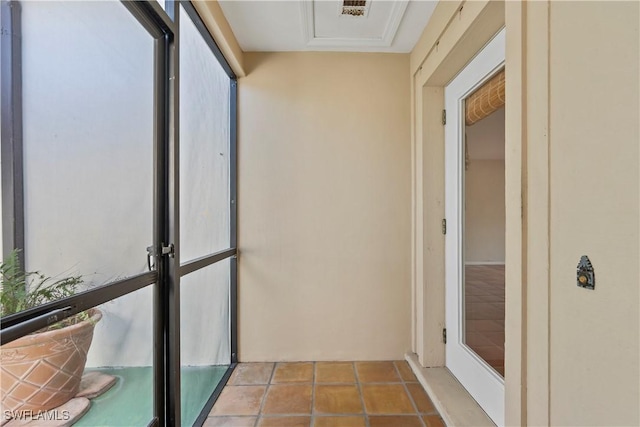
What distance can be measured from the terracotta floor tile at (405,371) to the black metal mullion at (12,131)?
207cm

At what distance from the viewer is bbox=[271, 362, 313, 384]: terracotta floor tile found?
1985mm

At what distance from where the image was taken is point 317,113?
7.34ft

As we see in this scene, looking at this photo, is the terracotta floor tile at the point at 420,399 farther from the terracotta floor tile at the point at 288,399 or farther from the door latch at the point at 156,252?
the door latch at the point at 156,252

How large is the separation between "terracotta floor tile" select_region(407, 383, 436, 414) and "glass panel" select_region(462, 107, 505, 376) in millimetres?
406

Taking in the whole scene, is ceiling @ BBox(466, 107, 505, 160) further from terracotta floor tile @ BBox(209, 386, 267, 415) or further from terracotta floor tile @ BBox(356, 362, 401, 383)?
terracotta floor tile @ BBox(209, 386, 267, 415)

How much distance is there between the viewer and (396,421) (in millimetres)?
1600

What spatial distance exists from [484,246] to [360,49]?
64.8 inches

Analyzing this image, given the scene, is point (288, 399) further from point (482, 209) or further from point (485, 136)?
point (485, 136)

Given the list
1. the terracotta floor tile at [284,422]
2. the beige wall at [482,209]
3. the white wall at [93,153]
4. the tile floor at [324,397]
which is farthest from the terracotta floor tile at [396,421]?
the white wall at [93,153]

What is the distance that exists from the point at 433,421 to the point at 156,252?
1.63 m

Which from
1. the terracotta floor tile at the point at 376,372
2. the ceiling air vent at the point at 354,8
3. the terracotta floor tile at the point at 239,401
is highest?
the ceiling air vent at the point at 354,8

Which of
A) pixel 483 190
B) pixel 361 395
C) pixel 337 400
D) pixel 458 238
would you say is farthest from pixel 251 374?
pixel 483 190

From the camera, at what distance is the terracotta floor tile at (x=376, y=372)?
199cm

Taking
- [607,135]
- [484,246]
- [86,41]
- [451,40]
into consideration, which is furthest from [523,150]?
[86,41]
